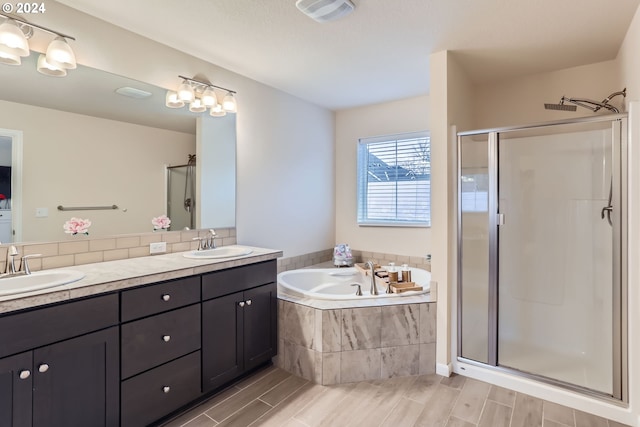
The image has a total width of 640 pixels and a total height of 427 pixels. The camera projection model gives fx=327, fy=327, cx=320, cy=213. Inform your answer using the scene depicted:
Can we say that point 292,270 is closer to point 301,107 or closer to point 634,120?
point 301,107

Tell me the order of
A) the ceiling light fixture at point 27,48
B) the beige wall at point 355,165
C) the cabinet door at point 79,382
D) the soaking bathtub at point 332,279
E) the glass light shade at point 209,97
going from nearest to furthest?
1. the cabinet door at point 79,382
2. the ceiling light fixture at point 27,48
3. the glass light shade at point 209,97
4. the soaking bathtub at point 332,279
5. the beige wall at point 355,165

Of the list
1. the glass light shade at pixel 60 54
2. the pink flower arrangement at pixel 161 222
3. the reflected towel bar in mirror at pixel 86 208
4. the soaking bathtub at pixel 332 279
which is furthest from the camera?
the soaking bathtub at pixel 332 279

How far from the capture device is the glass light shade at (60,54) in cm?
177

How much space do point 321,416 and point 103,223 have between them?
71.0 inches

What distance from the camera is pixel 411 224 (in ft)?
11.6

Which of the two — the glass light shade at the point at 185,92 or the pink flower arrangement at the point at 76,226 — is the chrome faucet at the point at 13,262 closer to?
the pink flower arrangement at the point at 76,226

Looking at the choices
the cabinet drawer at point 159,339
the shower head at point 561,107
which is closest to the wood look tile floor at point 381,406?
the cabinet drawer at point 159,339

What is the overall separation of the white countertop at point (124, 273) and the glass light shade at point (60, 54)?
3.77ft

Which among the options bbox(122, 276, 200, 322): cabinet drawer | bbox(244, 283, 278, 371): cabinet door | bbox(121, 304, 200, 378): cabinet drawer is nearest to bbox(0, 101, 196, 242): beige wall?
bbox(122, 276, 200, 322): cabinet drawer

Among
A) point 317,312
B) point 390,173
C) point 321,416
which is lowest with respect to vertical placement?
point 321,416

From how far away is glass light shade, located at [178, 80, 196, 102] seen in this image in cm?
239

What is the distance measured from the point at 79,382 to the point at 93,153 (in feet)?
4.27

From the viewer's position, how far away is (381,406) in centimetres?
206

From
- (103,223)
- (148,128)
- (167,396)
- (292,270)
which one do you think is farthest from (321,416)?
(148,128)
